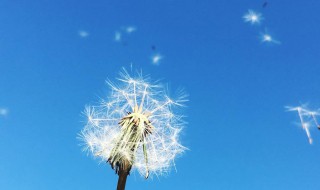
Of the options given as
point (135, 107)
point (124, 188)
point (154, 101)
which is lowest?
point (124, 188)

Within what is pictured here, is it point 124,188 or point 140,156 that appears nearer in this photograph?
point 124,188

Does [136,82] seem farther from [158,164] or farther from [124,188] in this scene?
[124,188]

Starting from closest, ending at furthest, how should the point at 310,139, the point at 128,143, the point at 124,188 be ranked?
the point at 310,139
the point at 124,188
the point at 128,143

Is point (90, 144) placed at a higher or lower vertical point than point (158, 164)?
higher

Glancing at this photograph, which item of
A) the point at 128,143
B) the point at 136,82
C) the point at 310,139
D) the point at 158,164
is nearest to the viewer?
the point at 310,139

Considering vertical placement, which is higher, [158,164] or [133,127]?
[133,127]

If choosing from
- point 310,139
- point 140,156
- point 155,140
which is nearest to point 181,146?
point 155,140

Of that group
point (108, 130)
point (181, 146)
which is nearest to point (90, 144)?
point (108, 130)

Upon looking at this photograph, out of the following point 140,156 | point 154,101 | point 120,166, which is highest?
point 154,101

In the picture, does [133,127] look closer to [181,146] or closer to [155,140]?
[155,140]
